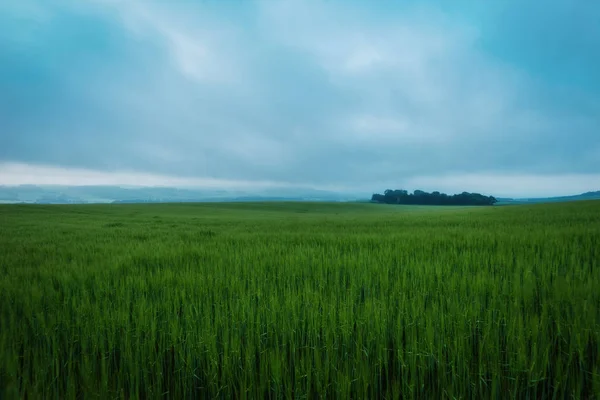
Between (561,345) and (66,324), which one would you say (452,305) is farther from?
(66,324)

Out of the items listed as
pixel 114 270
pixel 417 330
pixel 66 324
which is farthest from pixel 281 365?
pixel 114 270

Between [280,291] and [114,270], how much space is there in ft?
9.92

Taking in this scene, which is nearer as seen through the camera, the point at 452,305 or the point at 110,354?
the point at 110,354

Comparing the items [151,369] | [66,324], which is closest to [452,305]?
[151,369]

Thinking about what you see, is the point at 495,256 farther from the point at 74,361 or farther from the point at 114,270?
the point at 114,270

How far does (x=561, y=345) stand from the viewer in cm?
219

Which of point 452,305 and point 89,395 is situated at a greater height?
point 452,305

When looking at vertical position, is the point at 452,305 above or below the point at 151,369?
above

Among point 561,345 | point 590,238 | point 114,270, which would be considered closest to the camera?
point 561,345

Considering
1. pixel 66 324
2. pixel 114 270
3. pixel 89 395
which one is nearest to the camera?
pixel 89 395

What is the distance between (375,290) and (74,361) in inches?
111

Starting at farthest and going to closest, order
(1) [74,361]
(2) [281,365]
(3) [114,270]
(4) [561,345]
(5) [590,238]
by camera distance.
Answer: (5) [590,238] < (3) [114,270] < (4) [561,345] < (1) [74,361] < (2) [281,365]

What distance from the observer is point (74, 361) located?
2.03 m

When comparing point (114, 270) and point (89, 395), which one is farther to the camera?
point (114, 270)
